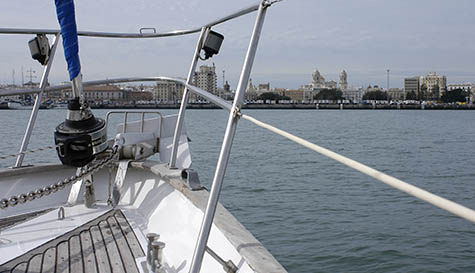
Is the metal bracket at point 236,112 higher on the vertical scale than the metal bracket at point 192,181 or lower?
higher

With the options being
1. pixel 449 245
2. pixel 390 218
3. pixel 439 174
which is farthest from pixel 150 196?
pixel 439 174

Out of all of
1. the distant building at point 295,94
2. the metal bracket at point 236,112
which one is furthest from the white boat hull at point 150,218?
the distant building at point 295,94

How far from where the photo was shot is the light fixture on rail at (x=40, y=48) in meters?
3.01

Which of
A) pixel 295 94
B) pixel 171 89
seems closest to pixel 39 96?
pixel 171 89

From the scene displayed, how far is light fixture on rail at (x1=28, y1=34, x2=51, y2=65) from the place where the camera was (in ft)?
9.88

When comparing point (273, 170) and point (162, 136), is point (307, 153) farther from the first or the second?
point (162, 136)

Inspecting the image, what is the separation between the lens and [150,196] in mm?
2887

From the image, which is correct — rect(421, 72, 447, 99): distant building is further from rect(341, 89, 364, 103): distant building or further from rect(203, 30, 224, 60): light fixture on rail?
rect(203, 30, 224, 60): light fixture on rail

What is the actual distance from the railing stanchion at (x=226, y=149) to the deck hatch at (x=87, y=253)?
27.8 inches

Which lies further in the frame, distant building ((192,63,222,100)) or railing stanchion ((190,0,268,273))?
distant building ((192,63,222,100))

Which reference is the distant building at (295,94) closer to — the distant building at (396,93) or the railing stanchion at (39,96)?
the distant building at (396,93)

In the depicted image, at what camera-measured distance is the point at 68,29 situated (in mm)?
1783

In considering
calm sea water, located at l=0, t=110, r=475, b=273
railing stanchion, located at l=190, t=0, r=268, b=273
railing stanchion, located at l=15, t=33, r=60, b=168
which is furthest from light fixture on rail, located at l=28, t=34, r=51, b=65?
calm sea water, located at l=0, t=110, r=475, b=273

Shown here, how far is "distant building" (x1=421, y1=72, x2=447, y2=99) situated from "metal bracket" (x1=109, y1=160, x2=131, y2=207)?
134 meters
